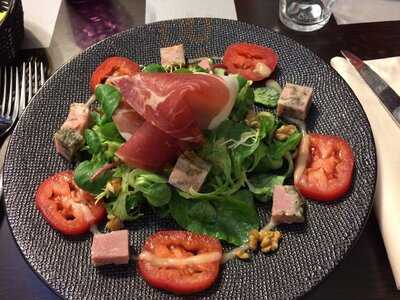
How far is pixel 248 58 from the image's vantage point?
1.80 metres

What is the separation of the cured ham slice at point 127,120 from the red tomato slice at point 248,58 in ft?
1.40

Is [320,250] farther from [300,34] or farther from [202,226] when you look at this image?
[300,34]

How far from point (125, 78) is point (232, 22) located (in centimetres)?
60

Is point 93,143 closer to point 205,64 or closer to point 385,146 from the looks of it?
point 205,64

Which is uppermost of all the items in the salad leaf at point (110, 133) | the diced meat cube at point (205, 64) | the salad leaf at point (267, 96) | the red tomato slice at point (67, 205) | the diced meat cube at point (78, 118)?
the diced meat cube at point (205, 64)

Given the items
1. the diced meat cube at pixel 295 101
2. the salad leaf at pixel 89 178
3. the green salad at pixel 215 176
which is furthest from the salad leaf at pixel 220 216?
the diced meat cube at pixel 295 101

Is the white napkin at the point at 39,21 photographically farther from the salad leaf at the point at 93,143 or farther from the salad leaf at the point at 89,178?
the salad leaf at the point at 89,178

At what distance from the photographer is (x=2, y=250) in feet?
→ 5.13

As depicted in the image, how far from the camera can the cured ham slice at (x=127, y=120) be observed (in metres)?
1.51

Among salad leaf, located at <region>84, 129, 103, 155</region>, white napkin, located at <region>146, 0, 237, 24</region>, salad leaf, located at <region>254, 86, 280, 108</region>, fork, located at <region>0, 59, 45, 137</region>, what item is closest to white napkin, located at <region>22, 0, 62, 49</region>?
fork, located at <region>0, 59, 45, 137</region>

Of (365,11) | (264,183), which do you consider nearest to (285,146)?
(264,183)

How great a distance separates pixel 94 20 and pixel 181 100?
1.14 metres

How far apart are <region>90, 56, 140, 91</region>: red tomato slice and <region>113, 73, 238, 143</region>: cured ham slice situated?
257 mm

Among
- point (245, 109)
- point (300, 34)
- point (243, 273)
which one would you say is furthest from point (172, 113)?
point (300, 34)
